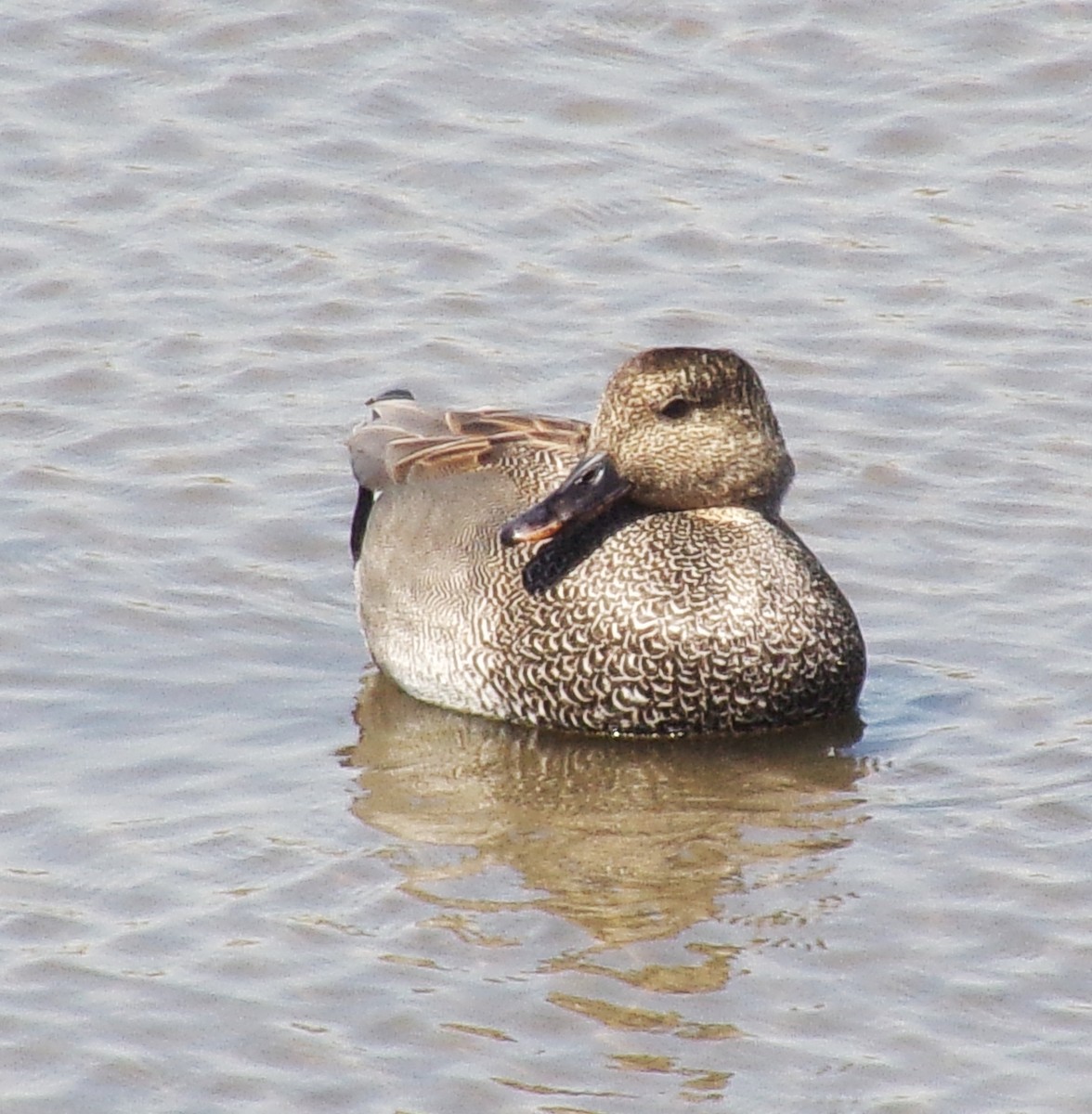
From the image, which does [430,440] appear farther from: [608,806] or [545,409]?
[608,806]

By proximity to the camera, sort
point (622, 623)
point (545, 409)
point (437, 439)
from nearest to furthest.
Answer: point (622, 623) < point (437, 439) < point (545, 409)

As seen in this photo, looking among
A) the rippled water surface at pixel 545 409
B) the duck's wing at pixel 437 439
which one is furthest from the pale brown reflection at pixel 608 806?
the duck's wing at pixel 437 439

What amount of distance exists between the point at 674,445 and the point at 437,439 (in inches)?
36.2

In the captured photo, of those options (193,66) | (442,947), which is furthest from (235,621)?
(193,66)

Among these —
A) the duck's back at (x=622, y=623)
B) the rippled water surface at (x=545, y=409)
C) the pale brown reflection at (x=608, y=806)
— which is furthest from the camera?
the duck's back at (x=622, y=623)

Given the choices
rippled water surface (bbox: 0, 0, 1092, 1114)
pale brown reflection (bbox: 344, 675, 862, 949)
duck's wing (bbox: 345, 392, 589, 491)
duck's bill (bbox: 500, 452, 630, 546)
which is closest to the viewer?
rippled water surface (bbox: 0, 0, 1092, 1114)

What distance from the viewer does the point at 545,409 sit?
32.3 ft

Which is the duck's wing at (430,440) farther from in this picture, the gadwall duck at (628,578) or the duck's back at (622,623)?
the duck's back at (622,623)

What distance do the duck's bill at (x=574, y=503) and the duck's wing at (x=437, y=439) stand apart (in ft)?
1.01

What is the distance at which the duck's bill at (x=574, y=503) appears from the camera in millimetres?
8016

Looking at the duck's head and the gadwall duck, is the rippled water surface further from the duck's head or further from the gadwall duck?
the duck's head

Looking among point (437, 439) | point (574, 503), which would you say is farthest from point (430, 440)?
point (574, 503)

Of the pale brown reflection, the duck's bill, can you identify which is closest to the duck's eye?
the duck's bill

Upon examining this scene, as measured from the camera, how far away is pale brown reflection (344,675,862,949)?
6.83 metres
